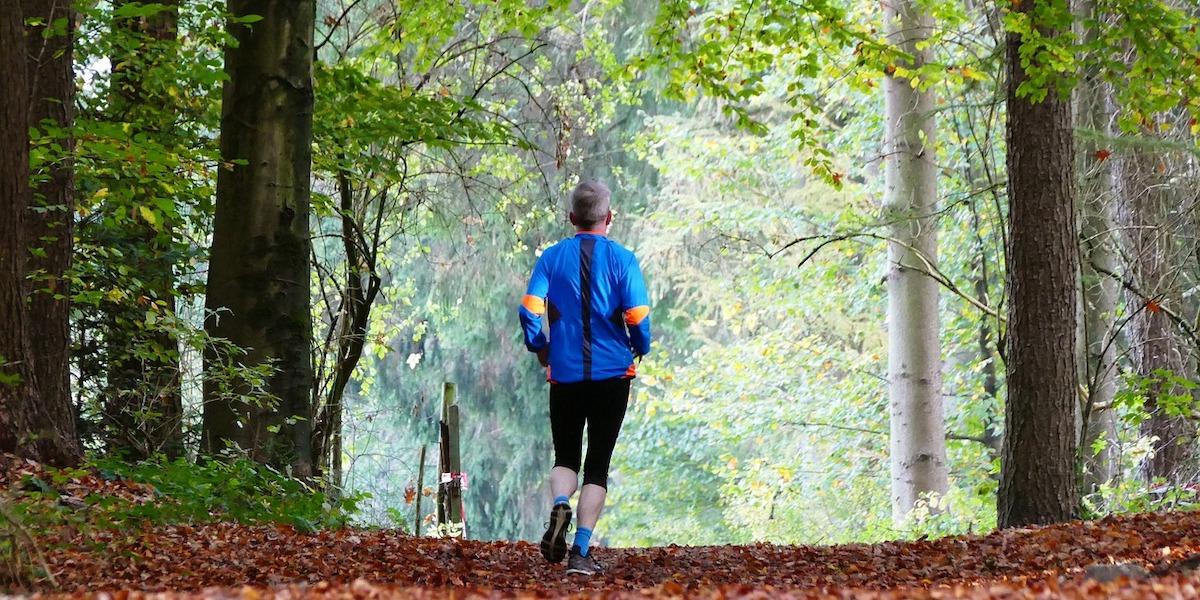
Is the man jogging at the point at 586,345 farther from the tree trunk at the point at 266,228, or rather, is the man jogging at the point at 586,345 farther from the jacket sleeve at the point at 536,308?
the tree trunk at the point at 266,228

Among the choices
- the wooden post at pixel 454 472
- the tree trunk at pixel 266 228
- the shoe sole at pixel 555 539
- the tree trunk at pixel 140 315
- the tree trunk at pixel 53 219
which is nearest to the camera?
the shoe sole at pixel 555 539

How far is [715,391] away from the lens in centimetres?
Result: 2361

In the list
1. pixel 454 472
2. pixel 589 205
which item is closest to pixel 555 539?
pixel 589 205

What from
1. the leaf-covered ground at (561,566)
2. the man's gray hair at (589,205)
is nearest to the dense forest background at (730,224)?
the leaf-covered ground at (561,566)

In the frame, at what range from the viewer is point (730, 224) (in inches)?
904

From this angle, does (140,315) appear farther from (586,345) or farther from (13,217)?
(586,345)

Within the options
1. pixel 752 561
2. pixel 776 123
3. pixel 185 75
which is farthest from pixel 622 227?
pixel 752 561

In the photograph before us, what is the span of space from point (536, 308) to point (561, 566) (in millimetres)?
1480

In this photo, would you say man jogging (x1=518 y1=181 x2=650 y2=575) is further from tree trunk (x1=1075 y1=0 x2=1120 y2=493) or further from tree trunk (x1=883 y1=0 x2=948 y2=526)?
tree trunk (x1=883 y1=0 x2=948 y2=526)

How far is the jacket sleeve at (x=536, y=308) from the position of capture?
19.1 feet

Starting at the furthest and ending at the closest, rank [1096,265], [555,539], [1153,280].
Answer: [1153,280] < [1096,265] < [555,539]

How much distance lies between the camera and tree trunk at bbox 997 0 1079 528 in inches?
306

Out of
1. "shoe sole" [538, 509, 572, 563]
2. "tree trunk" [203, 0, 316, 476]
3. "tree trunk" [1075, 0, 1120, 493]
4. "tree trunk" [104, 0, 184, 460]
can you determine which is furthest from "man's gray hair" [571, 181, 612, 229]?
"tree trunk" [1075, 0, 1120, 493]

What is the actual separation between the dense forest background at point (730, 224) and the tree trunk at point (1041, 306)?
0.02m
